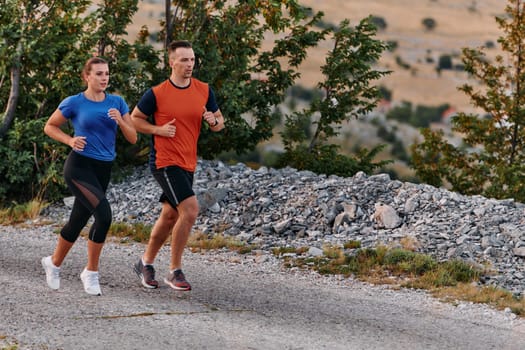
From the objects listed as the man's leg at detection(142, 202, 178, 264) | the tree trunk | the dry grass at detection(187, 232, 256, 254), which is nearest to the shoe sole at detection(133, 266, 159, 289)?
the man's leg at detection(142, 202, 178, 264)

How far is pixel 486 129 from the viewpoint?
21.5 meters

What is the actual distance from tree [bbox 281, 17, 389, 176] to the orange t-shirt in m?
9.33

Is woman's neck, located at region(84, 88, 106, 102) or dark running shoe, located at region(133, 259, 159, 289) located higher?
woman's neck, located at region(84, 88, 106, 102)

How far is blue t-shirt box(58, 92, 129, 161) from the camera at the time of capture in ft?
23.8

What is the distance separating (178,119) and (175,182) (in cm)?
58

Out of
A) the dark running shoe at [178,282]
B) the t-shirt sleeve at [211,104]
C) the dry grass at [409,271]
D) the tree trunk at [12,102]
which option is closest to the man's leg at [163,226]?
the dark running shoe at [178,282]

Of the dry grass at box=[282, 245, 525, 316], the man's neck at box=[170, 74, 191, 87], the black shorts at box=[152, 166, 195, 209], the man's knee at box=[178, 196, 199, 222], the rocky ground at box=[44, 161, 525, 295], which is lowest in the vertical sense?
the dry grass at box=[282, 245, 525, 316]

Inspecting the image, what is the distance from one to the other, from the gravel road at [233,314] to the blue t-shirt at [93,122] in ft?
4.54

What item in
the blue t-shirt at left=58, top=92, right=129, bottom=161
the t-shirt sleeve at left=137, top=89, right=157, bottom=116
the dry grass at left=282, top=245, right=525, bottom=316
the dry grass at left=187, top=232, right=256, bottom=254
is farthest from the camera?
the dry grass at left=187, top=232, right=256, bottom=254

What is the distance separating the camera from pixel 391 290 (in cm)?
888

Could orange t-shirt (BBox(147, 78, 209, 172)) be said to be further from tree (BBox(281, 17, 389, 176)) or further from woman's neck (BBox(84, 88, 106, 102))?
tree (BBox(281, 17, 389, 176))

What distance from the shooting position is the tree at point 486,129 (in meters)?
21.2

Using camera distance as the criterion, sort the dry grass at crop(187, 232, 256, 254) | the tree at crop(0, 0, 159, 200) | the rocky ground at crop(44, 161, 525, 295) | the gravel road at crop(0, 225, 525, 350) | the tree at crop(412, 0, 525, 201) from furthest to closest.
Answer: the tree at crop(412, 0, 525, 201) < the tree at crop(0, 0, 159, 200) < the dry grass at crop(187, 232, 256, 254) < the rocky ground at crop(44, 161, 525, 295) < the gravel road at crop(0, 225, 525, 350)

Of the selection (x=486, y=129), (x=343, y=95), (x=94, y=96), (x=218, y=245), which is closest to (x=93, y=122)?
(x=94, y=96)
